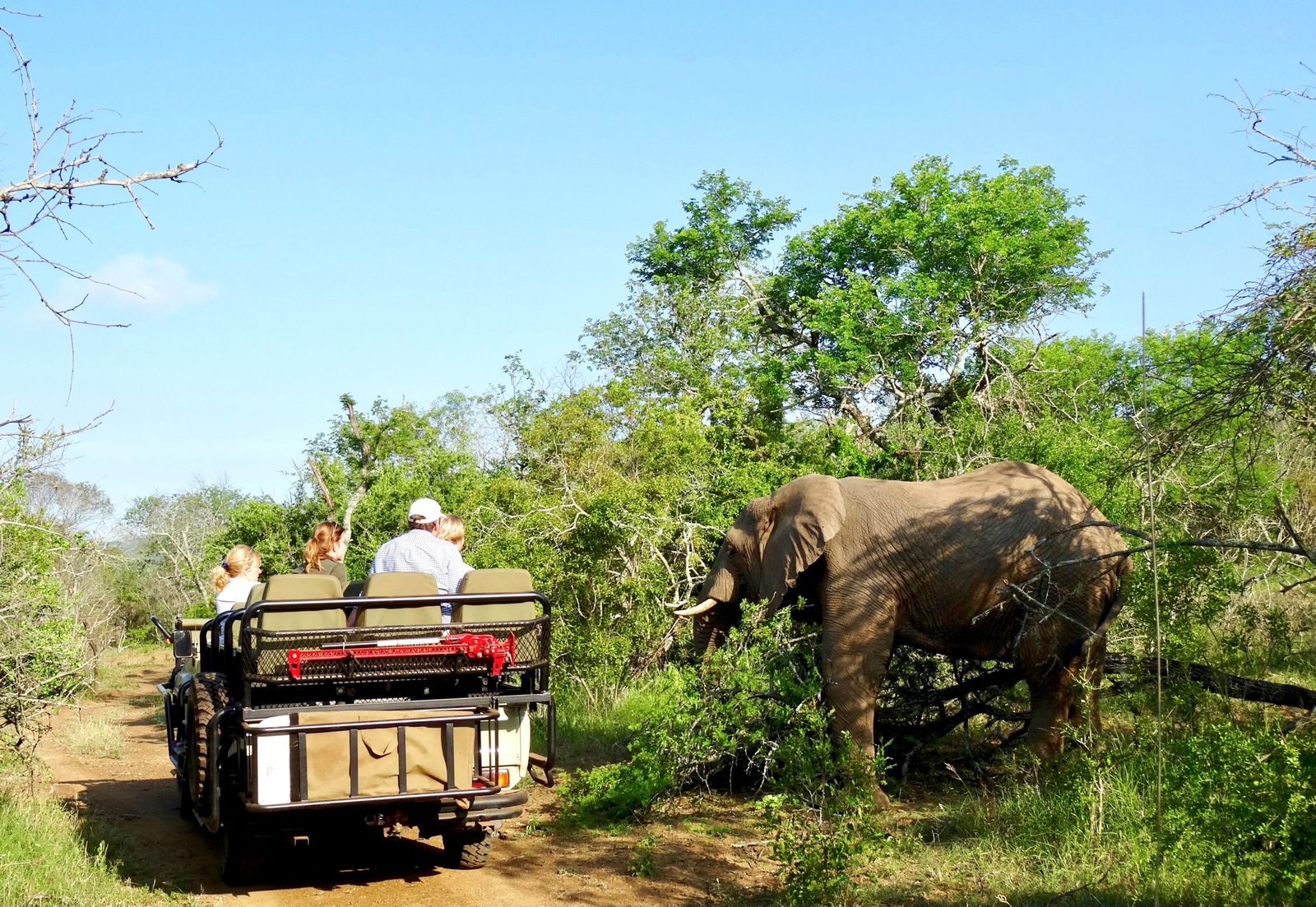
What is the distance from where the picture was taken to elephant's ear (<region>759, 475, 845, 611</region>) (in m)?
10.2

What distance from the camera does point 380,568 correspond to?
28.5 feet

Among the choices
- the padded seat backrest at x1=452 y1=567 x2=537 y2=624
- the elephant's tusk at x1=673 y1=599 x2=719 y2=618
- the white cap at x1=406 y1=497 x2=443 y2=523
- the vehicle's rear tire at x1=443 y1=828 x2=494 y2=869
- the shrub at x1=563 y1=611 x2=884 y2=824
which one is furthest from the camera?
the elephant's tusk at x1=673 y1=599 x2=719 y2=618

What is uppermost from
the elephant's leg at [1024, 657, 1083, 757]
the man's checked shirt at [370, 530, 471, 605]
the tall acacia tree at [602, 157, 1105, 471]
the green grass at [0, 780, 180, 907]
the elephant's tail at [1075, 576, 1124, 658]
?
the tall acacia tree at [602, 157, 1105, 471]

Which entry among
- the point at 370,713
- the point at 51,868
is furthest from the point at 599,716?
the point at 51,868

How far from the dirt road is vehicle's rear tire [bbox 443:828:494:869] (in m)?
0.07

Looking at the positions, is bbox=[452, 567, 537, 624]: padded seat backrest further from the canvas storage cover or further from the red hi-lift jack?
the canvas storage cover

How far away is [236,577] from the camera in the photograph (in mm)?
9586

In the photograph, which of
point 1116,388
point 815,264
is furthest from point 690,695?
point 815,264

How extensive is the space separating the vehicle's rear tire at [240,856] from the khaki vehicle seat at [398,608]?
4.65 feet

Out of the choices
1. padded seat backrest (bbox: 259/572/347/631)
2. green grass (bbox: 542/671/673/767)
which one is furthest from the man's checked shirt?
green grass (bbox: 542/671/673/767)

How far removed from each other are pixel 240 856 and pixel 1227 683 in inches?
279

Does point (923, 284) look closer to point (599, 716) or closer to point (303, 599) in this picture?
point (599, 716)

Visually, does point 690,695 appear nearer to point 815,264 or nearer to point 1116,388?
point 1116,388

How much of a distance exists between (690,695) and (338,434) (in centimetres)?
1624
